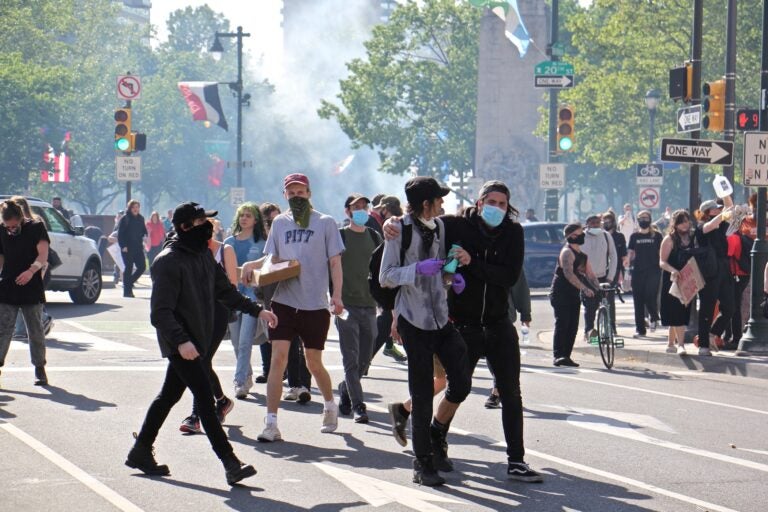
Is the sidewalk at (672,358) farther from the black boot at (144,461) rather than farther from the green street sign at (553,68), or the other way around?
the green street sign at (553,68)

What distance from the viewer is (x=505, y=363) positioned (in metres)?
9.01

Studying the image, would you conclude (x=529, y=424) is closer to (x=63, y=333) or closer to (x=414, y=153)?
(x=63, y=333)

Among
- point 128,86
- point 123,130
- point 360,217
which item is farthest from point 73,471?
point 128,86

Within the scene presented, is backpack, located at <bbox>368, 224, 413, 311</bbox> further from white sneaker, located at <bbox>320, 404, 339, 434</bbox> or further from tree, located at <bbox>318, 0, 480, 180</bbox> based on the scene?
tree, located at <bbox>318, 0, 480, 180</bbox>

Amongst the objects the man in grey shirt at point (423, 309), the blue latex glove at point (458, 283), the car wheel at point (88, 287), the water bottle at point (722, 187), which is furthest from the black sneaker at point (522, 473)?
the car wheel at point (88, 287)

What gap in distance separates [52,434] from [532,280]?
22617 millimetres

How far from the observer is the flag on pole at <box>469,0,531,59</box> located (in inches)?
1897

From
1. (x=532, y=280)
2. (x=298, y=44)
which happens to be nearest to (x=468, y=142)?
(x=532, y=280)

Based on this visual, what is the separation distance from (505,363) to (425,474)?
82 cm

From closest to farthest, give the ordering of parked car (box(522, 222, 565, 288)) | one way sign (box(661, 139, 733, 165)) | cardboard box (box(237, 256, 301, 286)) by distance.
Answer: cardboard box (box(237, 256, 301, 286))
one way sign (box(661, 139, 733, 165))
parked car (box(522, 222, 565, 288))

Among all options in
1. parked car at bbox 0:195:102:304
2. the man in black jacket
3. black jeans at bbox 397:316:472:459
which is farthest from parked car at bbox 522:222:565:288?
the man in black jacket

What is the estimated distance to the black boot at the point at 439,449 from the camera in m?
9.23

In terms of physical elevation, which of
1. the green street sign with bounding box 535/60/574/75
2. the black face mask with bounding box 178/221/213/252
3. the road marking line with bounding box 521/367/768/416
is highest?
the green street sign with bounding box 535/60/574/75

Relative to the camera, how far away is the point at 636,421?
12039mm
